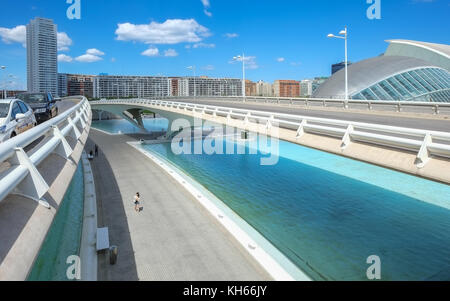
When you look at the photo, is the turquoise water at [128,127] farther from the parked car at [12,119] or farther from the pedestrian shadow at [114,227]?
the parked car at [12,119]

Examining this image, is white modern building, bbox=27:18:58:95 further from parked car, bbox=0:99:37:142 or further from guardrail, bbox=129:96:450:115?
parked car, bbox=0:99:37:142

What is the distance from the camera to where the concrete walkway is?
1033cm

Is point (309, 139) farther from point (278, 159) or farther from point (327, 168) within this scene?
point (278, 159)

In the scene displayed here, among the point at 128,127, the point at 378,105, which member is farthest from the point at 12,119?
the point at 128,127

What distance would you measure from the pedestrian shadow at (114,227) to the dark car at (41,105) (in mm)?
5285

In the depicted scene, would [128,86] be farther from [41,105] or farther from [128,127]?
[41,105]

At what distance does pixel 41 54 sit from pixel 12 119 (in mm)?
108954

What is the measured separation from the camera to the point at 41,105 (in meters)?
14.8

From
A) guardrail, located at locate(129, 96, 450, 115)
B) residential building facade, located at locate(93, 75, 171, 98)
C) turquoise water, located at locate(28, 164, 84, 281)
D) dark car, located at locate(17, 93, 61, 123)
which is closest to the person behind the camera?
turquoise water, located at locate(28, 164, 84, 281)

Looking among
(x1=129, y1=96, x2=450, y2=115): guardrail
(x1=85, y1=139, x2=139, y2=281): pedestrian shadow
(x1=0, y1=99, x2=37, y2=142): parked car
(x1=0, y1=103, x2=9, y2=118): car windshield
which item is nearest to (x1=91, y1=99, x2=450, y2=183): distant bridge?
(x1=85, y1=139, x2=139, y2=281): pedestrian shadow

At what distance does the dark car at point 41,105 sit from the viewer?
14.4 metres

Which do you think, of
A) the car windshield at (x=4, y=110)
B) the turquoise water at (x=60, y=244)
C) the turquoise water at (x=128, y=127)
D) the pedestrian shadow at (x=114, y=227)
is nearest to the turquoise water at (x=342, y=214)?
the pedestrian shadow at (x=114, y=227)

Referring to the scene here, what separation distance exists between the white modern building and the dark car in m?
89.8
